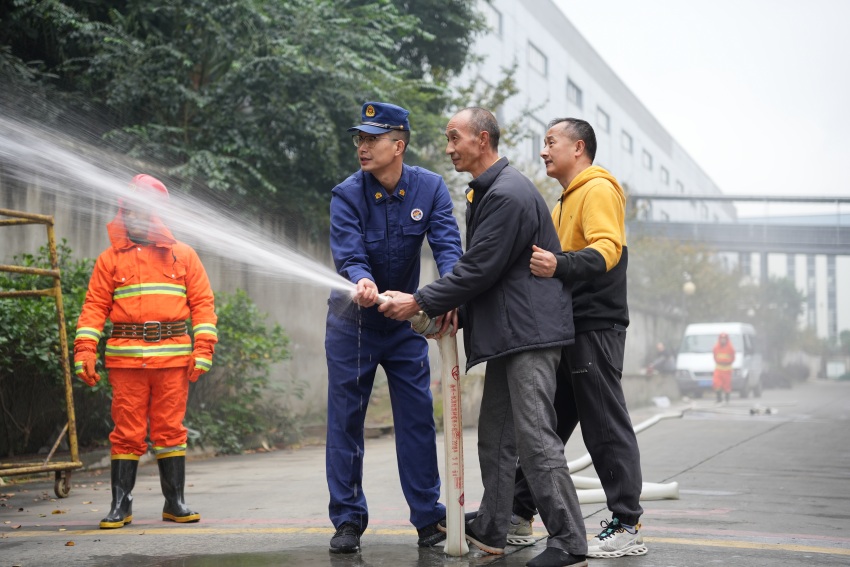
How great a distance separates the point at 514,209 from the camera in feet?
14.7

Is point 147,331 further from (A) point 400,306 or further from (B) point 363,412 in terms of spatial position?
(A) point 400,306

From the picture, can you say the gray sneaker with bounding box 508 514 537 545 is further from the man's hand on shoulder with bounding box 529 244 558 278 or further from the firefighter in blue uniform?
the man's hand on shoulder with bounding box 529 244 558 278

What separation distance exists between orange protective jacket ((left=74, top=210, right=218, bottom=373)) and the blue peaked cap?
5.32 feet

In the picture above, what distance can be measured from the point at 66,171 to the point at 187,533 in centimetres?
736

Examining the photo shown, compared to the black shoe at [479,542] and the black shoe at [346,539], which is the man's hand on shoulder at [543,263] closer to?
the black shoe at [479,542]

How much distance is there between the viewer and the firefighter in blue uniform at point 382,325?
16.2 feet

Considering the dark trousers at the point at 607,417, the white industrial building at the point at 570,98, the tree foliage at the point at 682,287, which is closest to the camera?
the dark trousers at the point at 607,417

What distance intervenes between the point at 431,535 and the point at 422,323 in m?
1.04

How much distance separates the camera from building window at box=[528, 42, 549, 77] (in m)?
36.4

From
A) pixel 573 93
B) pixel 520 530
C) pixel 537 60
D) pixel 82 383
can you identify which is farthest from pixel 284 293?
pixel 573 93

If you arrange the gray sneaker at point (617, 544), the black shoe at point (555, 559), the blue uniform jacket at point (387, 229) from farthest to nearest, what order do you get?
the blue uniform jacket at point (387, 229) → the gray sneaker at point (617, 544) → the black shoe at point (555, 559)

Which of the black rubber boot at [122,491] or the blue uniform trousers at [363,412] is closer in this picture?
the blue uniform trousers at [363,412]

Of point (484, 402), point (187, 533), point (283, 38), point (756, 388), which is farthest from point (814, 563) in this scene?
point (756, 388)

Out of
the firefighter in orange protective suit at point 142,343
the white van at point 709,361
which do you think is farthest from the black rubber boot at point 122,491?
the white van at point 709,361
